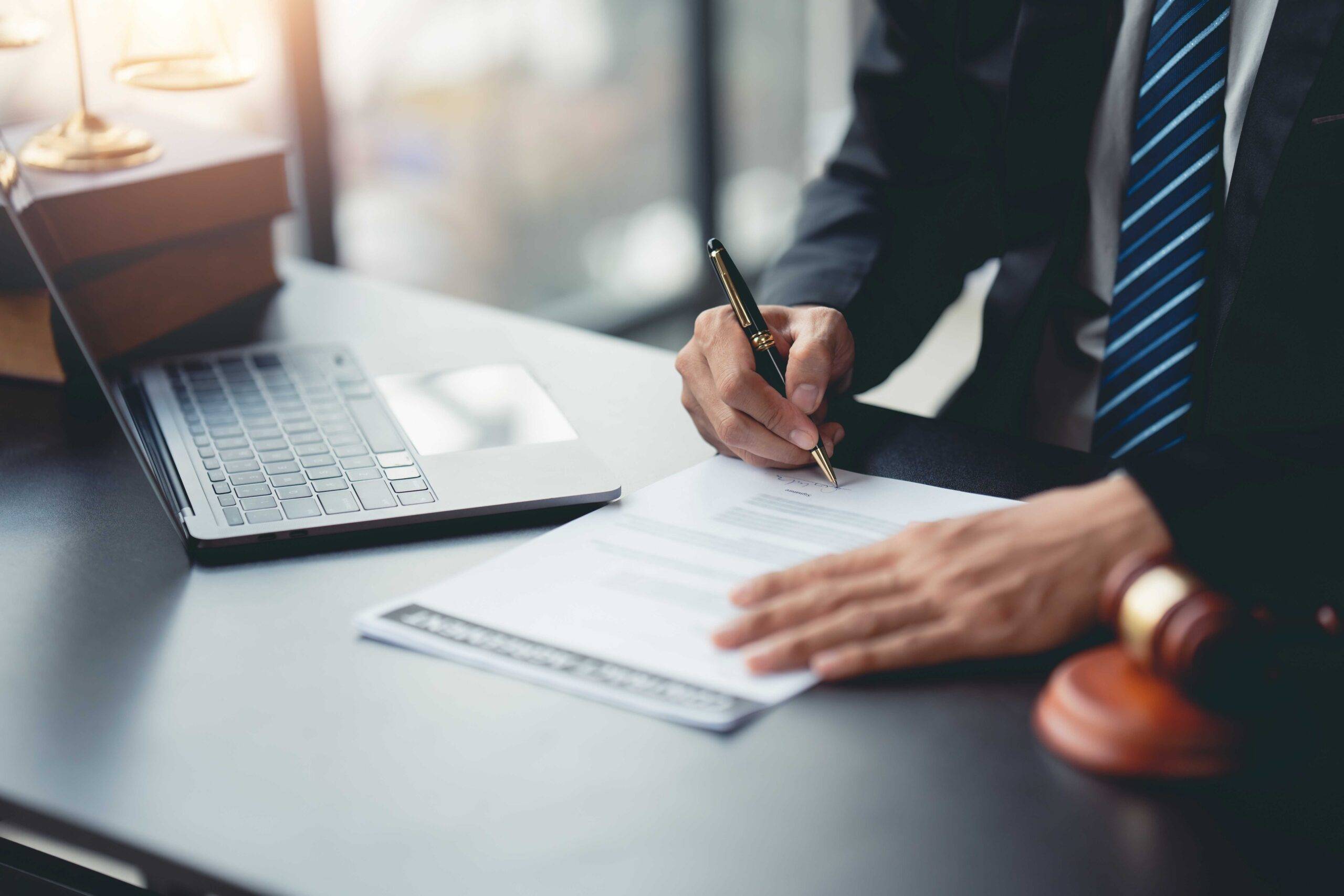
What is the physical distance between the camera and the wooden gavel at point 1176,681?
1.65 feet

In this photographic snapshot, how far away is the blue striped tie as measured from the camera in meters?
1.02

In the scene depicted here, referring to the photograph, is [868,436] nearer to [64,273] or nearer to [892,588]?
[892,588]

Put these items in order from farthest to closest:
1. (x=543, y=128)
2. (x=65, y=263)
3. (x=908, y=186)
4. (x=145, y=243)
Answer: (x=543, y=128)
(x=908, y=186)
(x=145, y=243)
(x=65, y=263)

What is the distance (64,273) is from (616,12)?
2.41 m

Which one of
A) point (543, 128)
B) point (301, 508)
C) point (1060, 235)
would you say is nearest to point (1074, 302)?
point (1060, 235)

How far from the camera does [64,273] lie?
103cm

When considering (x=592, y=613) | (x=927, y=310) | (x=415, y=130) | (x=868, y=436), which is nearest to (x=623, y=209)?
(x=415, y=130)

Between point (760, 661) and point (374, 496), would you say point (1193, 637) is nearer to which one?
point (760, 661)

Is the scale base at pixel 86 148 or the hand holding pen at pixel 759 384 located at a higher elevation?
the scale base at pixel 86 148

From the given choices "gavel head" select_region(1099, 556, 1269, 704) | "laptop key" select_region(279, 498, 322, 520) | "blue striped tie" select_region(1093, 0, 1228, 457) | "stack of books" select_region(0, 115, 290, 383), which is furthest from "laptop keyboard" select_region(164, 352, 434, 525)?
"blue striped tie" select_region(1093, 0, 1228, 457)

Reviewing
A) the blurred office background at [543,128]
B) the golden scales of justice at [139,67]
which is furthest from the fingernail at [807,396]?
the blurred office background at [543,128]

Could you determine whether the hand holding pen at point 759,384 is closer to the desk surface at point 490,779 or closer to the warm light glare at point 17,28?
the desk surface at point 490,779

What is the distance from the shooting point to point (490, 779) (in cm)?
53

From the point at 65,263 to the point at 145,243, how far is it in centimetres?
12
